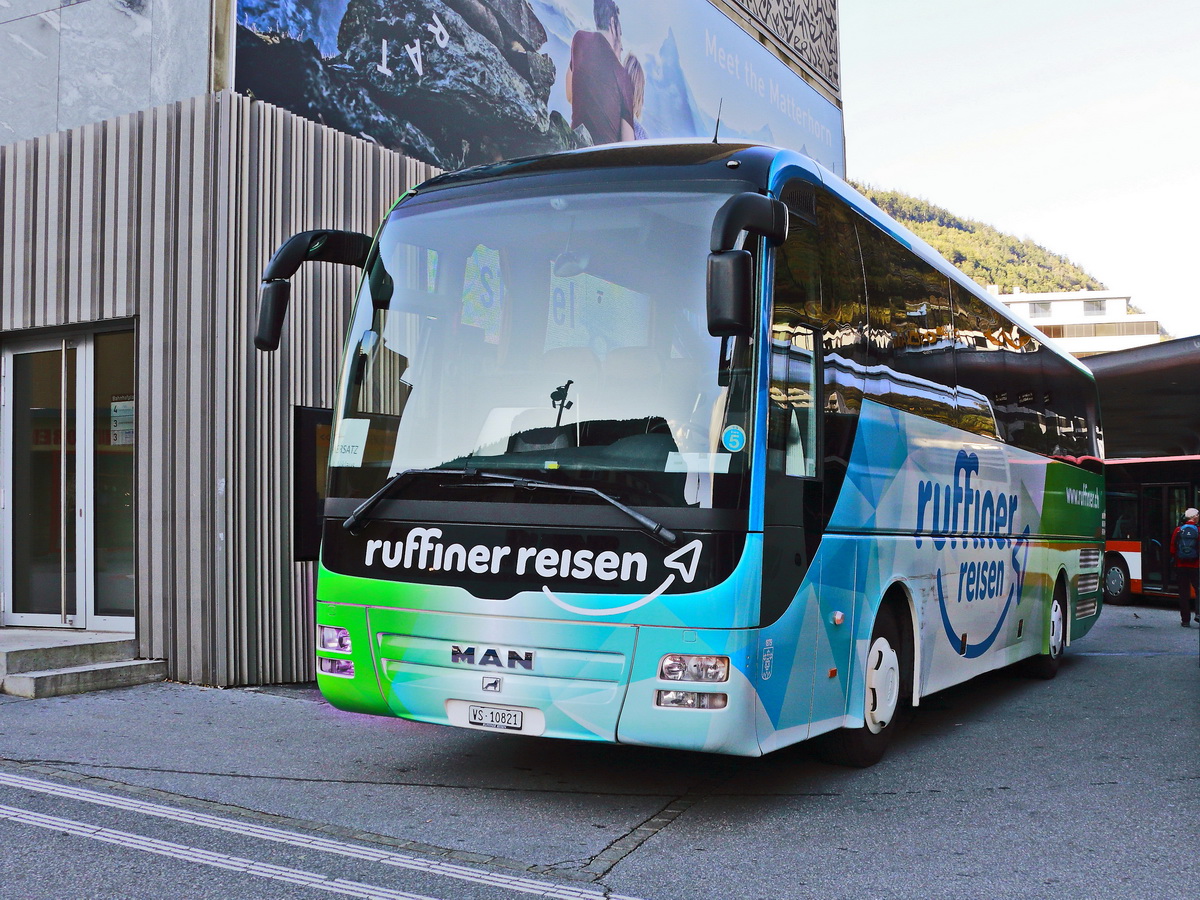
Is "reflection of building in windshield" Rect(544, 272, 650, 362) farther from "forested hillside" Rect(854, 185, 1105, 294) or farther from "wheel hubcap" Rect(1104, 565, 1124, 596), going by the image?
"forested hillside" Rect(854, 185, 1105, 294)

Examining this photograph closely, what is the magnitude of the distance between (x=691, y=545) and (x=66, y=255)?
24.2ft

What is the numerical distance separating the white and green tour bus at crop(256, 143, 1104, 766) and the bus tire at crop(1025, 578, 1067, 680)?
4927 millimetres

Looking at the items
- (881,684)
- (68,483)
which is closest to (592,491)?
(881,684)

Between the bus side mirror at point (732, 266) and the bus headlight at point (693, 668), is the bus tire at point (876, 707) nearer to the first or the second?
the bus headlight at point (693, 668)

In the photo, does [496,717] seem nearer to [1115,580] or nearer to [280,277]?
[280,277]

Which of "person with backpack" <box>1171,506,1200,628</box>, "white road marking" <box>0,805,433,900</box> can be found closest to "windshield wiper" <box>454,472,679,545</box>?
"white road marking" <box>0,805,433,900</box>

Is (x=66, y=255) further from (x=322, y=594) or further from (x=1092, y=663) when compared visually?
(x=1092, y=663)

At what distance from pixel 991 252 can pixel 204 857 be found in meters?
177

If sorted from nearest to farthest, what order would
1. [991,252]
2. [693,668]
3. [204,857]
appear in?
[204,857] < [693,668] < [991,252]

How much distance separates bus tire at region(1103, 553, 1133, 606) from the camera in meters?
22.7

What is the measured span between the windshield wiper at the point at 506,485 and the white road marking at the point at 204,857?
5.63 feet

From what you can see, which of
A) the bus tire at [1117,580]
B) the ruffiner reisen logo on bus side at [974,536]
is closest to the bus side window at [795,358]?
the ruffiner reisen logo on bus side at [974,536]

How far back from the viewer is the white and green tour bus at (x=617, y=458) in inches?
213

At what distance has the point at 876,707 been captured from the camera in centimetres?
698
